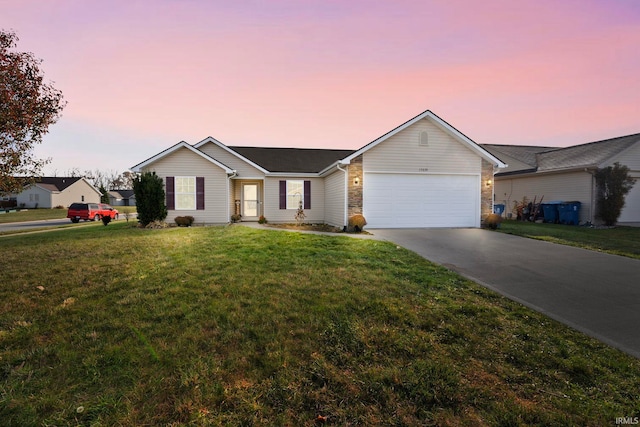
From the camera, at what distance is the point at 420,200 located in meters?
13.3

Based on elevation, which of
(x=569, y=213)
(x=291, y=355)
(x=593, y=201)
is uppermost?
(x=593, y=201)

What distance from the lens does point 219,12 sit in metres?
9.56

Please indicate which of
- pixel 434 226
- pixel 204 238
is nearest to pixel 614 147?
pixel 434 226

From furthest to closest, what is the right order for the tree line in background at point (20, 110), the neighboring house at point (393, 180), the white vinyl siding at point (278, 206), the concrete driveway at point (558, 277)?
1. the white vinyl siding at point (278, 206)
2. the neighboring house at point (393, 180)
3. the tree line in background at point (20, 110)
4. the concrete driveway at point (558, 277)

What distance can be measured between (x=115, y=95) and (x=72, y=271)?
10805mm

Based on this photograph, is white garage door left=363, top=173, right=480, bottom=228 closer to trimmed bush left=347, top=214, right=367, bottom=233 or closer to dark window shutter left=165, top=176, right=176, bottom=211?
trimmed bush left=347, top=214, right=367, bottom=233

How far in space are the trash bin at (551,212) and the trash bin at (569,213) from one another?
0.25 meters

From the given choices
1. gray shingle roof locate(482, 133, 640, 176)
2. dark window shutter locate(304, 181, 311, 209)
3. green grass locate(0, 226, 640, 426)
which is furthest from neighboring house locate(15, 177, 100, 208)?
gray shingle roof locate(482, 133, 640, 176)

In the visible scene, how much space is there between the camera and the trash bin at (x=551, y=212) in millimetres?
17000

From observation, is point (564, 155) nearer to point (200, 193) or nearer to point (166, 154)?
point (200, 193)

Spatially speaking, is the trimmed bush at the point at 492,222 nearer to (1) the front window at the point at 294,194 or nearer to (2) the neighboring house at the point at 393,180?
(2) the neighboring house at the point at 393,180

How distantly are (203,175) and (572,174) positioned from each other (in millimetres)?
21333

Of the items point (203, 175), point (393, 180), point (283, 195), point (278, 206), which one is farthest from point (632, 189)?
point (203, 175)

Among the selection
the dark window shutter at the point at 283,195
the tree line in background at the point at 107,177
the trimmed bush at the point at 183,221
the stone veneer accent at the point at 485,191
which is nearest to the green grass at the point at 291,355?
the trimmed bush at the point at 183,221
